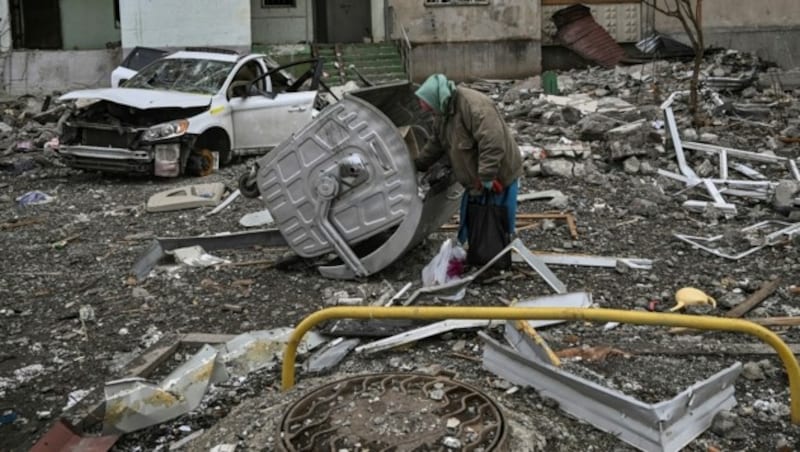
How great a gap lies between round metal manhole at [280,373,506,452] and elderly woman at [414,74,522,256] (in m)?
2.20

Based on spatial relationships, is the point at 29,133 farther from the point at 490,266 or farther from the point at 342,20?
the point at 490,266

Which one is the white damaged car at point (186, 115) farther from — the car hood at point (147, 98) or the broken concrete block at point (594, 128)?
the broken concrete block at point (594, 128)

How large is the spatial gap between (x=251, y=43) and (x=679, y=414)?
17847mm

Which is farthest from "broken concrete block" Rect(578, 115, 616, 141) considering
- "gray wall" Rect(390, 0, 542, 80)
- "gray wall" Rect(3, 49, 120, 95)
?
"gray wall" Rect(3, 49, 120, 95)

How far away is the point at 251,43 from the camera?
20.2 meters

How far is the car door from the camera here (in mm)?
12016

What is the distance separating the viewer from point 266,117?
12.1m

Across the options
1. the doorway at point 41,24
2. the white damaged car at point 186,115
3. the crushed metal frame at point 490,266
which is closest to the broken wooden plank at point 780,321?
the crushed metal frame at point 490,266

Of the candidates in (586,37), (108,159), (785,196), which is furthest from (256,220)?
(586,37)

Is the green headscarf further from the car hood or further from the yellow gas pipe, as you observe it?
the car hood

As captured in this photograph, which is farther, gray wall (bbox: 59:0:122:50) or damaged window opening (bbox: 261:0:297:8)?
damaged window opening (bbox: 261:0:297:8)

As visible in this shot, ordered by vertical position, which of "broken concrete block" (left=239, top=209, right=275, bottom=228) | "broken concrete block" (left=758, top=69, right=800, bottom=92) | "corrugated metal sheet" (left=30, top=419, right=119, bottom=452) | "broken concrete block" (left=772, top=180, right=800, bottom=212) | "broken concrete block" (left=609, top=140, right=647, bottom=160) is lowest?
"corrugated metal sheet" (left=30, top=419, right=119, bottom=452)

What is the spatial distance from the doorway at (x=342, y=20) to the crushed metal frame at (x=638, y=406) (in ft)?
66.4

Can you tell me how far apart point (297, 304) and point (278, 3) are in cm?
1721
